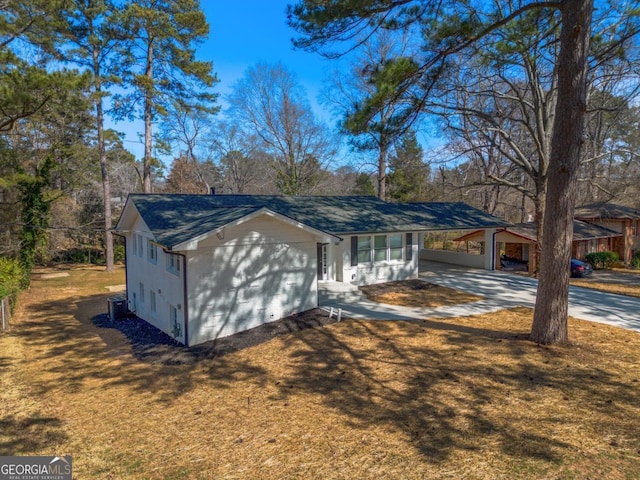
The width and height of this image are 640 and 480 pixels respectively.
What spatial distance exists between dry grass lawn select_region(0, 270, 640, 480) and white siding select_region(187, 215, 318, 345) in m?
1.29

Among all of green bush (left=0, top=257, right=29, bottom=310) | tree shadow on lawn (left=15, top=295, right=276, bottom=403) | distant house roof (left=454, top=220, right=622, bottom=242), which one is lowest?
tree shadow on lawn (left=15, top=295, right=276, bottom=403)

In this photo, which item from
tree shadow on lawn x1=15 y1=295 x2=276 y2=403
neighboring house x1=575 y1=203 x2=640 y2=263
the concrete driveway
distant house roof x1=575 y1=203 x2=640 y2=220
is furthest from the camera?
neighboring house x1=575 y1=203 x2=640 y2=263

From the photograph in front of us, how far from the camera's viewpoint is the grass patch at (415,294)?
45.5ft

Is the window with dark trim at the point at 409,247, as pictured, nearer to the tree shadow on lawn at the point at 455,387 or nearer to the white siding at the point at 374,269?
the white siding at the point at 374,269

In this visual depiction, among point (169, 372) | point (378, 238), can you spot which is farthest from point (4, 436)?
point (378, 238)

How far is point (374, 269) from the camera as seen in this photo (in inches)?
659

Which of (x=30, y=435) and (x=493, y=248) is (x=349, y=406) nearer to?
(x=30, y=435)

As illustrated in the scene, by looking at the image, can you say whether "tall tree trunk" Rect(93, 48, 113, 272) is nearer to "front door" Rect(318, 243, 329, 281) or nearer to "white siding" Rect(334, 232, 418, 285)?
"front door" Rect(318, 243, 329, 281)

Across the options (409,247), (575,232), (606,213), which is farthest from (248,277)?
(606,213)

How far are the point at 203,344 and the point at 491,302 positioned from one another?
32.0 feet

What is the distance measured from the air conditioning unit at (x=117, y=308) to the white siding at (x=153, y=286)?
37 cm

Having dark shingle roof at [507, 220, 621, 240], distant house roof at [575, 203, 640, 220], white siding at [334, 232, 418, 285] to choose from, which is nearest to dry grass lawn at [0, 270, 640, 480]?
white siding at [334, 232, 418, 285]

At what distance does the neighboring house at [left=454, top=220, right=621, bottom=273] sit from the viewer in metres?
20.6

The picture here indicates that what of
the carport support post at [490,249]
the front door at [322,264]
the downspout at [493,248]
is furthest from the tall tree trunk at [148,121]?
the downspout at [493,248]
